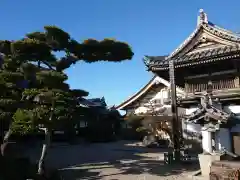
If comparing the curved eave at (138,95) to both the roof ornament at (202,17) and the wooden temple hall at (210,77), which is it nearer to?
the wooden temple hall at (210,77)

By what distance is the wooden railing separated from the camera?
13.1 metres

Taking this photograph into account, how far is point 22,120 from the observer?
1045cm

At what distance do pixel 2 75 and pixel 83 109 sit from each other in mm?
4068

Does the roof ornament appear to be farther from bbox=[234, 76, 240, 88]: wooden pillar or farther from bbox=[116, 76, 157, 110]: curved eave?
bbox=[116, 76, 157, 110]: curved eave

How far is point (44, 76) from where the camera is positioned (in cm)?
1050

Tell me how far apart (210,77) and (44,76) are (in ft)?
28.2

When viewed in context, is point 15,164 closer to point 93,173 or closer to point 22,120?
point 22,120

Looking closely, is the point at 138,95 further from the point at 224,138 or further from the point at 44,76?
the point at 44,76

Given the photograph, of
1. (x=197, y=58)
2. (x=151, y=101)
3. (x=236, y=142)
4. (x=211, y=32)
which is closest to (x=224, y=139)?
(x=236, y=142)

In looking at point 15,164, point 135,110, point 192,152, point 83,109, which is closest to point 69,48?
point 83,109

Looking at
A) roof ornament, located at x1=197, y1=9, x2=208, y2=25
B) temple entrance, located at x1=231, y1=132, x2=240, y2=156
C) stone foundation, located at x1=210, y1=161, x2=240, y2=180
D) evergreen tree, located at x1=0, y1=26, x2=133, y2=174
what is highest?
roof ornament, located at x1=197, y1=9, x2=208, y2=25

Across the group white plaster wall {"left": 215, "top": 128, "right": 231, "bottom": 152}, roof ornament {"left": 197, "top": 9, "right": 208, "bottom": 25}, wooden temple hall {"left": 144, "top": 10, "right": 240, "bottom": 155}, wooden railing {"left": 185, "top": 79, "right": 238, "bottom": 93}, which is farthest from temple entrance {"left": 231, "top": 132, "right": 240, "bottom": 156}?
roof ornament {"left": 197, "top": 9, "right": 208, "bottom": 25}

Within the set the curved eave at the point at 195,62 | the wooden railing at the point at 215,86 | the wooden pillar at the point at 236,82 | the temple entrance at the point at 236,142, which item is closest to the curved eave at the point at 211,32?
the curved eave at the point at 195,62

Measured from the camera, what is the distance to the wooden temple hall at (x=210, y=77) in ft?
38.1
